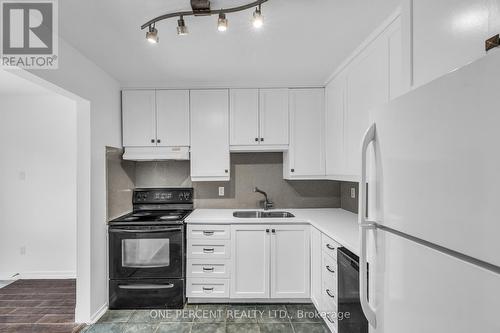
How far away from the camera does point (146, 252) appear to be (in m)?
2.52

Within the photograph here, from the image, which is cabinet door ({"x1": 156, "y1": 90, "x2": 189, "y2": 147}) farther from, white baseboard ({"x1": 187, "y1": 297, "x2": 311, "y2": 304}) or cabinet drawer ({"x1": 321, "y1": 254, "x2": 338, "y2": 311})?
cabinet drawer ({"x1": 321, "y1": 254, "x2": 338, "y2": 311})

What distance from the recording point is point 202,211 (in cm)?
300

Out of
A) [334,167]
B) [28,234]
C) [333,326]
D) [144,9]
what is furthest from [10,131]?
[333,326]

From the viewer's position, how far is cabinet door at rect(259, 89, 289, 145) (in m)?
2.86

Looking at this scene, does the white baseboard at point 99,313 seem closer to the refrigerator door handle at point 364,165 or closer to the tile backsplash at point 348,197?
the refrigerator door handle at point 364,165

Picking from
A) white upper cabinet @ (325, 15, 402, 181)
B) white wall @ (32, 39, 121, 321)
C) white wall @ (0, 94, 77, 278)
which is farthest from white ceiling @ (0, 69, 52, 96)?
white upper cabinet @ (325, 15, 402, 181)

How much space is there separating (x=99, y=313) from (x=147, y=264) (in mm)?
591

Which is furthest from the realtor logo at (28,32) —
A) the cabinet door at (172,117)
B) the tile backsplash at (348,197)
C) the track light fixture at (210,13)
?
the tile backsplash at (348,197)

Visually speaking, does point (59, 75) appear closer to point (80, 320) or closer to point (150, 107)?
point (150, 107)

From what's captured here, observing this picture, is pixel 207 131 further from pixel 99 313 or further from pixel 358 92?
pixel 99 313

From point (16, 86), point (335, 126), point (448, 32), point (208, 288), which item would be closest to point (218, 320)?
point (208, 288)

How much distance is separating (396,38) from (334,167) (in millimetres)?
1329

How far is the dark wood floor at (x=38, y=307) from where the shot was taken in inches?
86.4

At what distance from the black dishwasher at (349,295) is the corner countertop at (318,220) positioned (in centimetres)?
9
